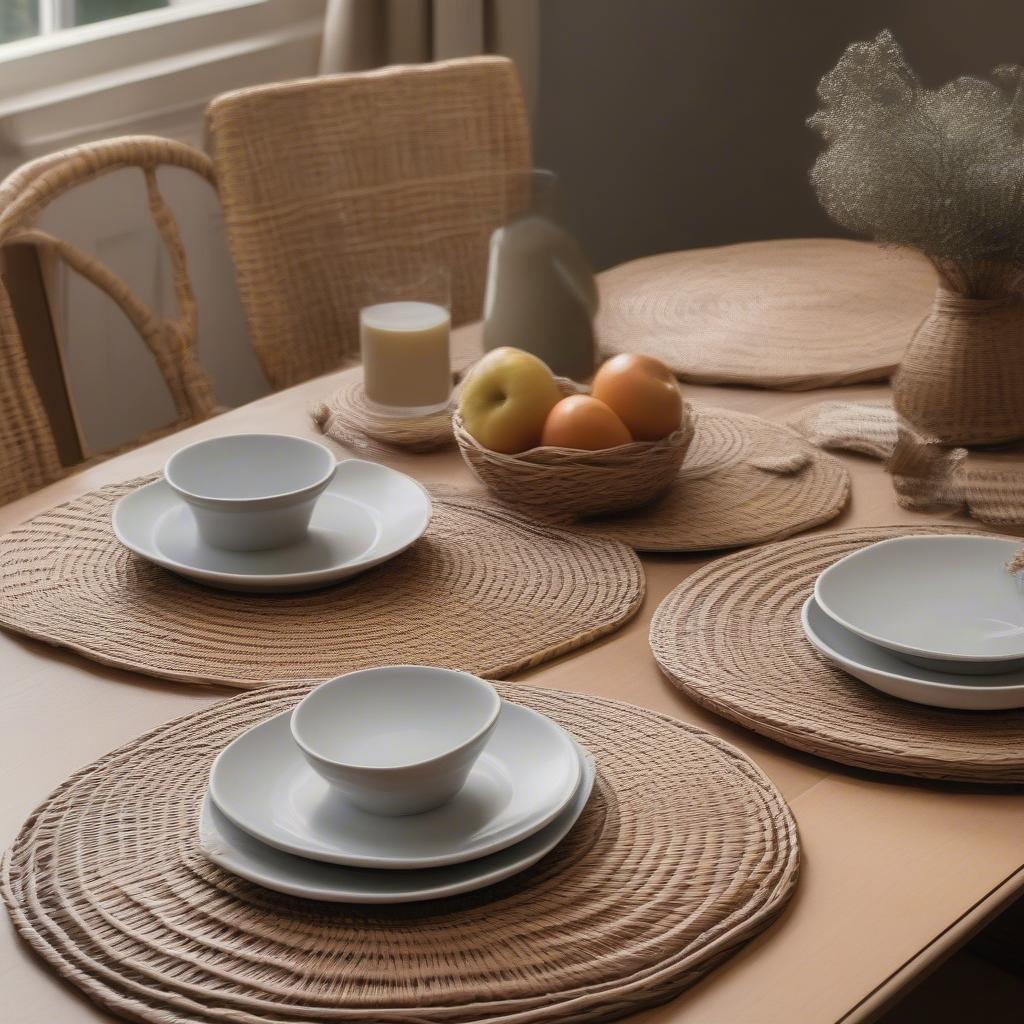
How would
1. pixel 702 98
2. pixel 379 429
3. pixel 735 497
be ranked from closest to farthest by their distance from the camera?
pixel 735 497, pixel 379 429, pixel 702 98

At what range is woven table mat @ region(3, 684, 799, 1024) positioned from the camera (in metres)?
0.66

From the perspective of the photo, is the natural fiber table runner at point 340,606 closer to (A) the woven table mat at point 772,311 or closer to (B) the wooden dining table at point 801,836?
(B) the wooden dining table at point 801,836

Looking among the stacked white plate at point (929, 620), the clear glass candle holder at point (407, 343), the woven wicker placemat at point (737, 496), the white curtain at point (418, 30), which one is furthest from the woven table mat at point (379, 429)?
the white curtain at point (418, 30)

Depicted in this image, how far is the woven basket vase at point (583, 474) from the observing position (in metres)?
1.19

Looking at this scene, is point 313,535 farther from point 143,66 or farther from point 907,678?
point 143,66

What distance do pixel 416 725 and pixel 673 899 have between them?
17 centimetres

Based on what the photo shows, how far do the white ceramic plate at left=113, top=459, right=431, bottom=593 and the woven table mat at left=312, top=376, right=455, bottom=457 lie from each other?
0.12 m

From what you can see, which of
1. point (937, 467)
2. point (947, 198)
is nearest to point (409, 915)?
point (937, 467)

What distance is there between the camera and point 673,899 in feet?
2.37

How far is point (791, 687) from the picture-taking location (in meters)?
0.95

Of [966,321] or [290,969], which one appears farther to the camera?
[966,321]

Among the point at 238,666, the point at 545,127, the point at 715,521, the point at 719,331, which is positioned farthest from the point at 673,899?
the point at 545,127

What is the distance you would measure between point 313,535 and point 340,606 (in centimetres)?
11

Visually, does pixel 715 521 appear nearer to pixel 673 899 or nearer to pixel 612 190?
pixel 673 899
